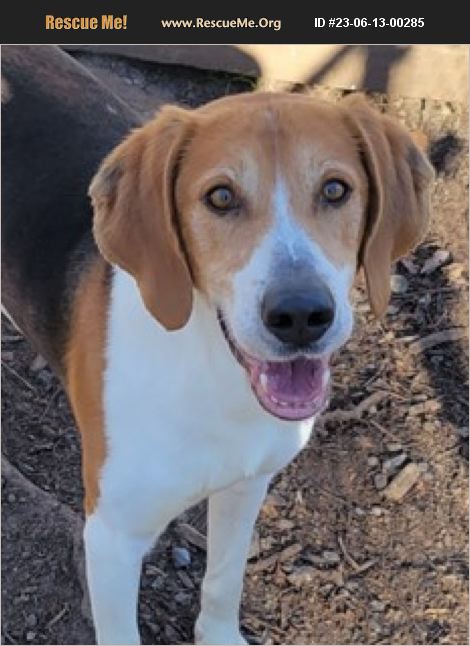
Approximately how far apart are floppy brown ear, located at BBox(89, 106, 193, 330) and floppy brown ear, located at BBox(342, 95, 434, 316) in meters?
0.44

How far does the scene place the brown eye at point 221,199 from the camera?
10.2ft

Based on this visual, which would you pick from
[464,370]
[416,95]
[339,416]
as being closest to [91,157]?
[339,416]

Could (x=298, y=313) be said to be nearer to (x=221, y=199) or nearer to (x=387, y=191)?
(x=221, y=199)

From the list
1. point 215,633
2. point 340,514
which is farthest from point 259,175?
point 340,514

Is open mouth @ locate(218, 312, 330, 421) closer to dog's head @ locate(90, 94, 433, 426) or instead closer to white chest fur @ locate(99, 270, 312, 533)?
dog's head @ locate(90, 94, 433, 426)

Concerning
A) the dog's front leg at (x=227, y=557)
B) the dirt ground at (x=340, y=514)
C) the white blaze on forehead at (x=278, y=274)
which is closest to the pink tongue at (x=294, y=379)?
the white blaze on forehead at (x=278, y=274)

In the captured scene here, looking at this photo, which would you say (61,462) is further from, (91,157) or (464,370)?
(464,370)

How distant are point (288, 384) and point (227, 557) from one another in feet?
3.46

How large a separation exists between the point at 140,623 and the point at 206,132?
1.79 metres

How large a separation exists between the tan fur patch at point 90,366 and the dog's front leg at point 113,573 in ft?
0.28

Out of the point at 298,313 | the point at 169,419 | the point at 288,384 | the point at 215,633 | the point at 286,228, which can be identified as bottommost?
the point at 215,633

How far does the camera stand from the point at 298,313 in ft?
9.61

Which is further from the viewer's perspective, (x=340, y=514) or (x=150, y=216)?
(x=340, y=514)

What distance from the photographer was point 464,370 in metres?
5.15
